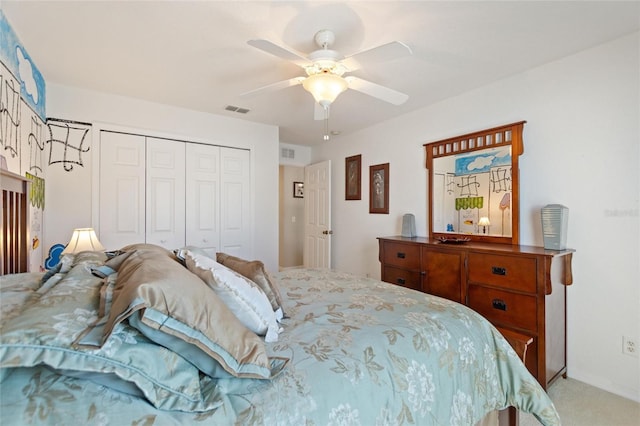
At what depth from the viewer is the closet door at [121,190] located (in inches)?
122

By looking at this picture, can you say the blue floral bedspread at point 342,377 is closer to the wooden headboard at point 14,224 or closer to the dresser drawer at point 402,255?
the wooden headboard at point 14,224

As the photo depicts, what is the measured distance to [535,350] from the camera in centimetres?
208

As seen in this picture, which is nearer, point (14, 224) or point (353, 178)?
point (14, 224)

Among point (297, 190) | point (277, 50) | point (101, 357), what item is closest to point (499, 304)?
point (277, 50)

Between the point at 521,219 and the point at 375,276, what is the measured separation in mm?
1922

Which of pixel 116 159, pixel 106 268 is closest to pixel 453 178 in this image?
pixel 106 268

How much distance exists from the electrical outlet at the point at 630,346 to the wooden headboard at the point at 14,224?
3.67 metres

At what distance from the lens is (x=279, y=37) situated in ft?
6.72

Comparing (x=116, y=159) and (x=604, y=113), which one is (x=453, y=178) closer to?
(x=604, y=113)

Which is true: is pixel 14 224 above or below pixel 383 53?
below

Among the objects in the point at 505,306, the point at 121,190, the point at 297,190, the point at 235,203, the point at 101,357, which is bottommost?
the point at 505,306

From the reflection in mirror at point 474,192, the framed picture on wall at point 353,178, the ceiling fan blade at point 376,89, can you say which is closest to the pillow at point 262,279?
the ceiling fan blade at point 376,89

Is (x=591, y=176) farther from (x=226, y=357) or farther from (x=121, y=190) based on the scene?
(x=121, y=190)

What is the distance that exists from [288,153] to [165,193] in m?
2.18
